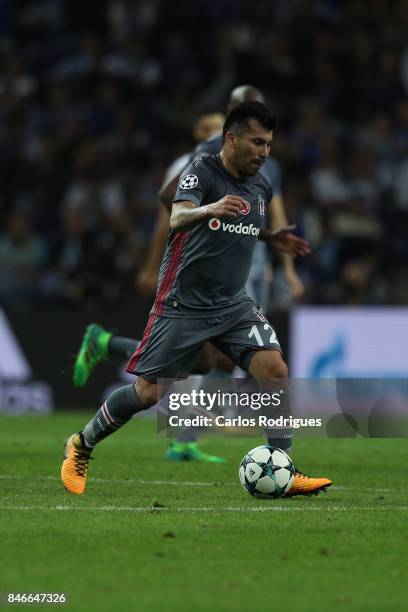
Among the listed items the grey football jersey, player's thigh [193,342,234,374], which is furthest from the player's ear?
player's thigh [193,342,234,374]

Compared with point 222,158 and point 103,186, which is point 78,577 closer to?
point 222,158

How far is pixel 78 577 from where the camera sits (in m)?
5.25

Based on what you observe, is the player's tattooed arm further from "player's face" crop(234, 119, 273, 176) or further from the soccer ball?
the soccer ball

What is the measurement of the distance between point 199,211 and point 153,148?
40.2 feet

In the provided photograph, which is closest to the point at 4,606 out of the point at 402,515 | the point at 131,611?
the point at 131,611

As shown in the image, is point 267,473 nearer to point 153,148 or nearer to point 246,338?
point 246,338

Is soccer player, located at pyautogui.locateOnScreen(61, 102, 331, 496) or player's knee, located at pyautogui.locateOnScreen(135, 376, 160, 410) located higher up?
soccer player, located at pyautogui.locateOnScreen(61, 102, 331, 496)

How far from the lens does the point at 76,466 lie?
785 centimetres

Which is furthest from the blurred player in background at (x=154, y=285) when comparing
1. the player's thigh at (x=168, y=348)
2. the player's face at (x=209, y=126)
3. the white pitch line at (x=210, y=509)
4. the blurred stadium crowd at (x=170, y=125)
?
the blurred stadium crowd at (x=170, y=125)

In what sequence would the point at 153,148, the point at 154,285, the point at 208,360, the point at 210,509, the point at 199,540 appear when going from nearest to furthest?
1. the point at 199,540
2. the point at 210,509
3. the point at 208,360
4. the point at 154,285
5. the point at 153,148

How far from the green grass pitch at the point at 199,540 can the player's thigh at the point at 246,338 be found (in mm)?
806

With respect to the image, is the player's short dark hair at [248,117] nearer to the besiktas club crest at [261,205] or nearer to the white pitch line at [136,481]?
the besiktas club crest at [261,205]

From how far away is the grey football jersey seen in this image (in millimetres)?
7715

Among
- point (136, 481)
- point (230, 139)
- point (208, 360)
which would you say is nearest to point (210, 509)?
point (136, 481)
